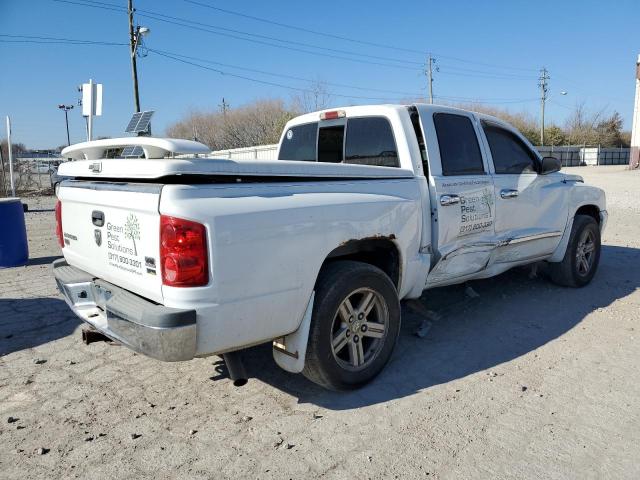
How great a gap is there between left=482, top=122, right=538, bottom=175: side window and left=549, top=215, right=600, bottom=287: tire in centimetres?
114

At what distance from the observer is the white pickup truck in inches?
104

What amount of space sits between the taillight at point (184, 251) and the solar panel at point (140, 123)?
17.7 ft

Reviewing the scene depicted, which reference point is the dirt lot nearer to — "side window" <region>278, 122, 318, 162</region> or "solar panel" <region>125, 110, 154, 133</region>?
"side window" <region>278, 122, 318, 162</region>

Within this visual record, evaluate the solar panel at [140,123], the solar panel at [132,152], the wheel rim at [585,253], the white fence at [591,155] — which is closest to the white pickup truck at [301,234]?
the solar panel at [132,152]

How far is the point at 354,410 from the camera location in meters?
3.26

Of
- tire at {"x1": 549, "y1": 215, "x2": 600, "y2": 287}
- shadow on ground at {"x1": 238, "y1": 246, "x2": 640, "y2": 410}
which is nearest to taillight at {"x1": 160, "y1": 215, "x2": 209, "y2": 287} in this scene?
shadow on ground at {"x1": 238, "y1": 246, "x2": 640, "y2": 410}

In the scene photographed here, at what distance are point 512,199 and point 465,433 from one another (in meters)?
2.64

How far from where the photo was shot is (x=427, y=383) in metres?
3.62

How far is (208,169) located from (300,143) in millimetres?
2448

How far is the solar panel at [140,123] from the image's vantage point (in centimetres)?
776

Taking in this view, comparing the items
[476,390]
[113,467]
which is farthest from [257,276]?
[476,390]

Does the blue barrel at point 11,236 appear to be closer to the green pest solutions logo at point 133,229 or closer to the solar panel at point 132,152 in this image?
the solar panel at point 132,152

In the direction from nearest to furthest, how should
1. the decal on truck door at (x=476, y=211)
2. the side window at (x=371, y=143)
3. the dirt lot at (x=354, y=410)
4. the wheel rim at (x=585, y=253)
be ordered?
the dirt lot at (x=354, y=410) → the side window at (x=371, y=143) → the decal on truck door at (x=476, y=211) → the wheel rim at (x=585, y=253)

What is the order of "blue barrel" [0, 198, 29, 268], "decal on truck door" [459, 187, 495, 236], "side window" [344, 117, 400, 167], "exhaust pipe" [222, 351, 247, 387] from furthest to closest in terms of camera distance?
1. "blue barrel" [0, 198, 29, 268]
2. "decal on truck door" [459, 187, 495, 236]
3. "side window" [344, 117, 400, 167]
4. "exhaust pipe" [222, 351, 247, 387]
